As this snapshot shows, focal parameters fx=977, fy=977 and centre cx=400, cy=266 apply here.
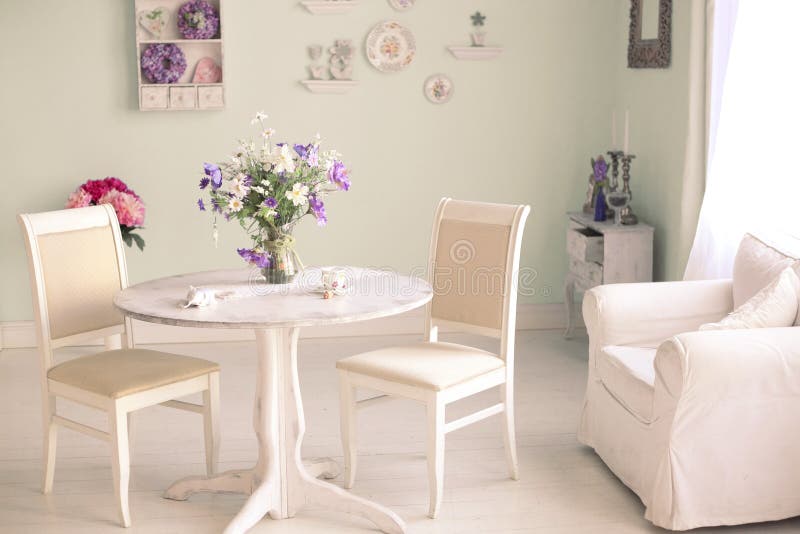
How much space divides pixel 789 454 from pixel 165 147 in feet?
11.3

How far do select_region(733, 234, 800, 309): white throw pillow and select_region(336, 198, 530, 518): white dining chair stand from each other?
814 millimetres

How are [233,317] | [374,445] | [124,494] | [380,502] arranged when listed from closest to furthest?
[233,317], [124,494], [380,502], [374,445]

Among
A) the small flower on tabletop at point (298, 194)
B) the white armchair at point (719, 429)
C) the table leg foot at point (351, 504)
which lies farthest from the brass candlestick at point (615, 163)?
the table leg foot at point (351, 504)

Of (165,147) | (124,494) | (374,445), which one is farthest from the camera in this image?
(165,147)

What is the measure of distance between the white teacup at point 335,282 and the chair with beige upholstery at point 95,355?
515 mm

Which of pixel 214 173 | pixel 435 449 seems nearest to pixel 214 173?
pixel 214 173

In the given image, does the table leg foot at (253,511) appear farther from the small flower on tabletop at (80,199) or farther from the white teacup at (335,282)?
the small flower on tabletop at (80,199)

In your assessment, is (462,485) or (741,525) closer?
(741,525)

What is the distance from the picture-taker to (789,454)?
9.63 feet

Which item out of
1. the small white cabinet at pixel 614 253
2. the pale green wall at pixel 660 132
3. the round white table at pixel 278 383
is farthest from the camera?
the small white cabinet at pixel 614 253

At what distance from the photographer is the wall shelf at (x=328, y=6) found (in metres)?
5.01

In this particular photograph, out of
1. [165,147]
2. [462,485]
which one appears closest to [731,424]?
[462,485]

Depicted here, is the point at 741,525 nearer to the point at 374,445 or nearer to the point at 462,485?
the point at 462,485

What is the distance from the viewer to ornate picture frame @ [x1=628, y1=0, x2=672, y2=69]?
4.48 metres
